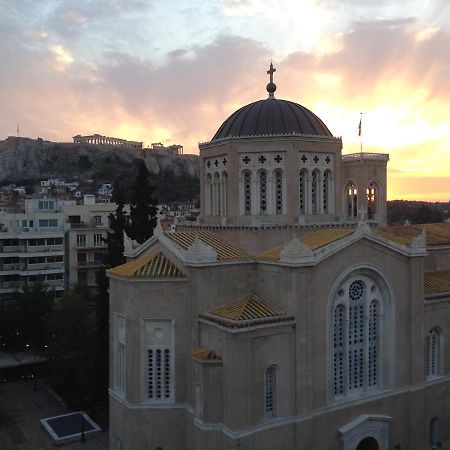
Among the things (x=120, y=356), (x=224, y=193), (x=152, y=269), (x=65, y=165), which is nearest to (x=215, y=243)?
(x=152, y=269)

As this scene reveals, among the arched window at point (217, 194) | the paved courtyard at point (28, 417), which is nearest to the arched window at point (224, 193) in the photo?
the arched window at point (217, 194)

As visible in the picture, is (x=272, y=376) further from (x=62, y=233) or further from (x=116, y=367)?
(x=62, y=233)

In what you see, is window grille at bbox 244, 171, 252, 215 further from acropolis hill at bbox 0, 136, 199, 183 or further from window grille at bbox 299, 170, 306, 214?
acropolis hill at bbox 0, 136, 199, 183

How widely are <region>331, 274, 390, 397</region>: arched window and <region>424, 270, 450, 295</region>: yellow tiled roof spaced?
A: 4.00 metres

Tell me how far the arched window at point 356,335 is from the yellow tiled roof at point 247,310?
3.12 m

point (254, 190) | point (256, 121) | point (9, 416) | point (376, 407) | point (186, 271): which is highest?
point (256, 121)

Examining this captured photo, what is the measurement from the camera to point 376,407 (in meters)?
24.8

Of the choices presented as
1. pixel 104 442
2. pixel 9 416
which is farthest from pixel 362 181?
pixel 9 416

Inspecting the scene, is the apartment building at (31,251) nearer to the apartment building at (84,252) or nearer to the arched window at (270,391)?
the apartment building at (84,252)

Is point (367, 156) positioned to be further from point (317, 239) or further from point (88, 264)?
point (88, 264)

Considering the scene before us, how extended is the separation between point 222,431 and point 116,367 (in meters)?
6.28

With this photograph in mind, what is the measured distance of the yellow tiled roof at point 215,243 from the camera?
23.9 meters

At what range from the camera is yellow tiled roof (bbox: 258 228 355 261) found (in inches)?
925

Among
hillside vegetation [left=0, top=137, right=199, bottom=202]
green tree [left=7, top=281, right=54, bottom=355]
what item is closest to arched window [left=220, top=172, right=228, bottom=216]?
green tree [left=7, top=281, right=54, bottom=355]
